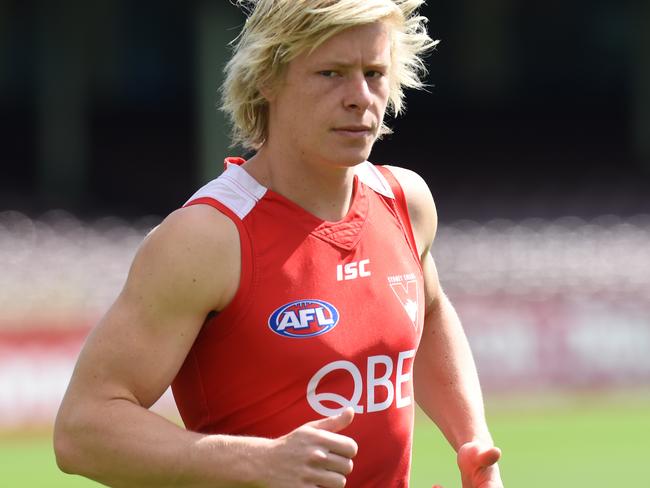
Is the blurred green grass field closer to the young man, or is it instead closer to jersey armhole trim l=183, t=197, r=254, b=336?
the young man

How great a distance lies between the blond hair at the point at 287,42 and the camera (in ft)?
11.5

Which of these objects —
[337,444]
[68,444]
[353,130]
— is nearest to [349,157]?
[353,130]

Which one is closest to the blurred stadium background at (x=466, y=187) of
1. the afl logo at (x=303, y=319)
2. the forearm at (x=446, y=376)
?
the forearm at (x=446, y=376)

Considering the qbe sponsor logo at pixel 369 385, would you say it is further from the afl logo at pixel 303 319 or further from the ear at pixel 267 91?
the ear at pixel 267 91

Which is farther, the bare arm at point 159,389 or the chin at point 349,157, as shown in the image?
the chin at point 349,157

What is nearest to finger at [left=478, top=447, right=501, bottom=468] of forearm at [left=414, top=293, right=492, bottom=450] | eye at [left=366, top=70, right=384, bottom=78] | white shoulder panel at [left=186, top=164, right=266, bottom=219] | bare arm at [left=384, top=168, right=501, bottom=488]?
bare arm at [left=384, top=168, right=501, bottom=488]

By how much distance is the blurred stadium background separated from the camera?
41.2 ft

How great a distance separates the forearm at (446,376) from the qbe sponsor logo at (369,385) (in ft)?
1.12

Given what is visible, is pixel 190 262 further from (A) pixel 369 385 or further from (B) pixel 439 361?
(B) pixel 439 361

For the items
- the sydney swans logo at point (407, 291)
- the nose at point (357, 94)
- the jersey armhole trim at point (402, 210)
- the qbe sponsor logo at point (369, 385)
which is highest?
the nose at point (357, 94)

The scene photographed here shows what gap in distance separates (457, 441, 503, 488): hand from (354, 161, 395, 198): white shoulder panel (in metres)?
0.75

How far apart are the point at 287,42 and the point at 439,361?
1.16m

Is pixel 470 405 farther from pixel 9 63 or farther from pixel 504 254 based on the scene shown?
pixel 9 63

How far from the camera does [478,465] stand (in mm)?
3783
